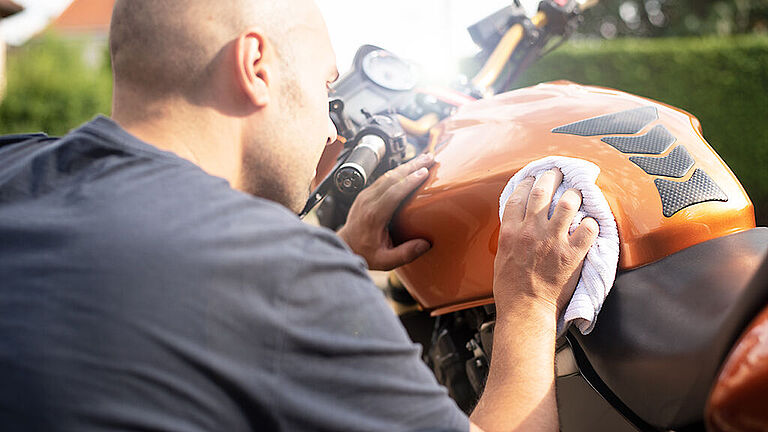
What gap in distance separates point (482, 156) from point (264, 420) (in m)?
0.81

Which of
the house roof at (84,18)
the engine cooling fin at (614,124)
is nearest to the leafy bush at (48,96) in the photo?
the engine cooling fin at (614,124)

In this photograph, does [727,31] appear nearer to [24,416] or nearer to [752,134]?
[752,134]

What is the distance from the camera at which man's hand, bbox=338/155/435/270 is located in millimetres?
1498

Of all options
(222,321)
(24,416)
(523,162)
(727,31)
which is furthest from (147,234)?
(727,31)

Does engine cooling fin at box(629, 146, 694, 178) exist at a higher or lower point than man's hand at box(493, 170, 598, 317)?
higher

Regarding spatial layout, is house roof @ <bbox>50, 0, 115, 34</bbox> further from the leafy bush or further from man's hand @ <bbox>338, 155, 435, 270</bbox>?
man's hand @ <bbox>338, 155, 435, 270</bbox>

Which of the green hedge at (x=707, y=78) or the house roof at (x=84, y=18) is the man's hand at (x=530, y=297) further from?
the house roof at (x=84, y=18)

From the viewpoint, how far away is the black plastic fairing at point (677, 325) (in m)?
0.94

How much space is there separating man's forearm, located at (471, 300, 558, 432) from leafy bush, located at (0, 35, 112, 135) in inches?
469

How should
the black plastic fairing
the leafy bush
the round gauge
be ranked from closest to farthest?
the black plastic fairing → the round gauge → the leafy bush

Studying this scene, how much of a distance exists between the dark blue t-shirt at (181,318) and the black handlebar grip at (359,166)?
558 millimetres

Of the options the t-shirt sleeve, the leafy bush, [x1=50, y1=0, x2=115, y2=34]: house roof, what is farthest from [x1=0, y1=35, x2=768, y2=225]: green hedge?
[x1=50, y1=0, x2=115, y2=34]: house roof

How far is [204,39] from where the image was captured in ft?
3.69

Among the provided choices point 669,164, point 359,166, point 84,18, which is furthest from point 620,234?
point 84,18
